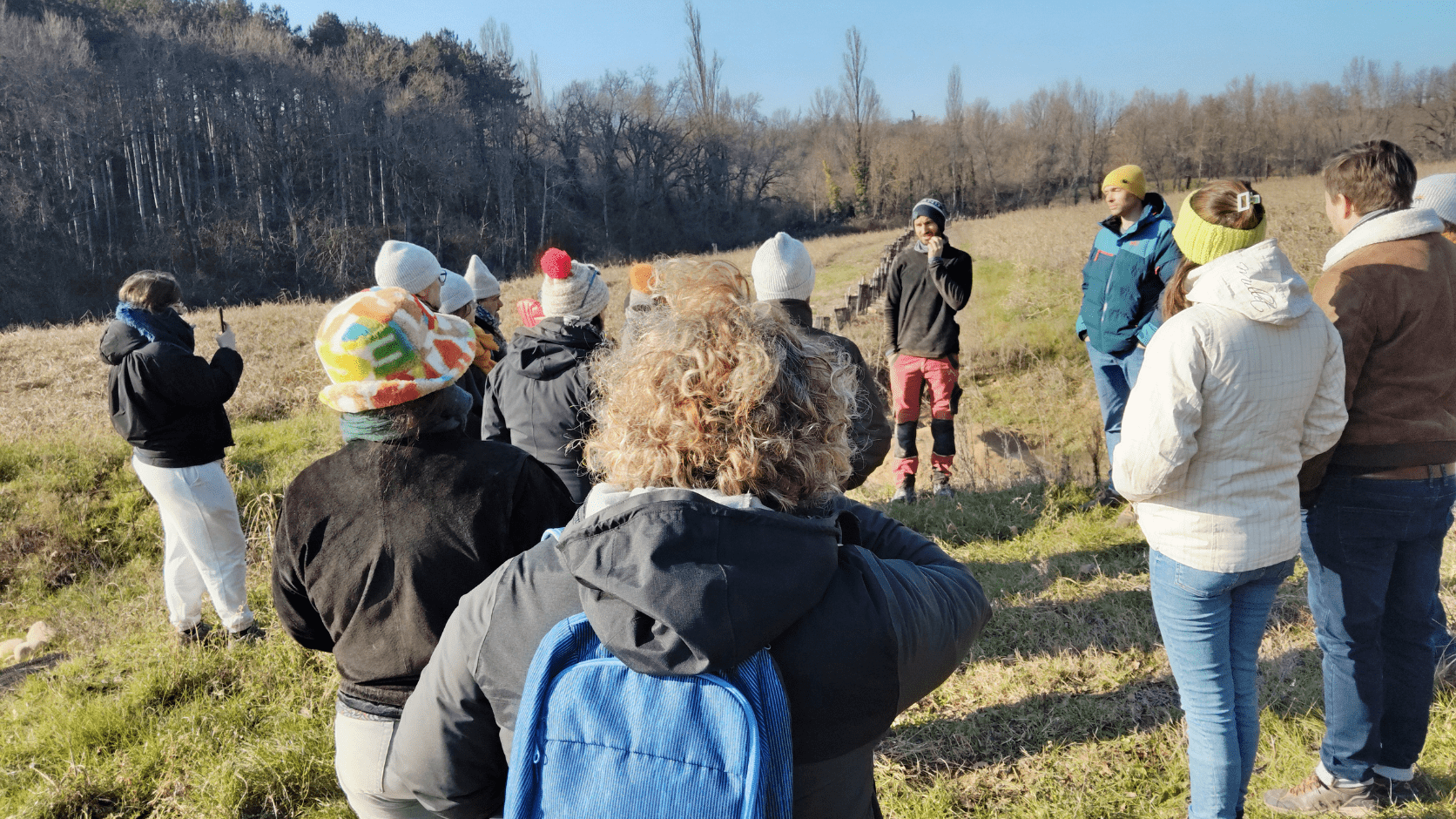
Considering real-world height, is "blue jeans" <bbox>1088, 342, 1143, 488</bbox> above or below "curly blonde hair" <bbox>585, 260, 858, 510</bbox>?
below

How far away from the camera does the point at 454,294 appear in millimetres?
4684

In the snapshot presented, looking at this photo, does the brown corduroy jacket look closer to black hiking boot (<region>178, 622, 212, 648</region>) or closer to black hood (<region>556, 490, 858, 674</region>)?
black hood (<region>556, 490, 858, 674</region>)

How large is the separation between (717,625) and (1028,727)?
8.29ft

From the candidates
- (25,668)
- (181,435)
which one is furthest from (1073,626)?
(25,668)

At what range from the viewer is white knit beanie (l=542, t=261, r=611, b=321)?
3.43 m

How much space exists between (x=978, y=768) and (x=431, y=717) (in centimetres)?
225

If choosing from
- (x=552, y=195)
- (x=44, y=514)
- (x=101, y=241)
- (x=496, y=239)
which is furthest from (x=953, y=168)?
(x=44, y=514)

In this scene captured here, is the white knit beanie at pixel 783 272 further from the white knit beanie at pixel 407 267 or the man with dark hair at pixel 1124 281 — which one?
the man with dark hair at pixel 1124 281

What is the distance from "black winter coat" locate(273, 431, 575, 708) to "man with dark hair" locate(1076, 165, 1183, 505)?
13.7 feet

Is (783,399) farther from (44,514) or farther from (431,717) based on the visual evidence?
(44,514)

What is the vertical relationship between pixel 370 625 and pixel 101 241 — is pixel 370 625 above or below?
below

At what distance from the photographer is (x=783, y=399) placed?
130 centimetres

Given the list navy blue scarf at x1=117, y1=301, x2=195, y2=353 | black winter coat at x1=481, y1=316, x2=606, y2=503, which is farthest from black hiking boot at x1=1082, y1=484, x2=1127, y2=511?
navy blue scarf at x1=117, y1=301, x2=195, y2=353

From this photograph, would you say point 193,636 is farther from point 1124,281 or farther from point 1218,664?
point 1124,281
